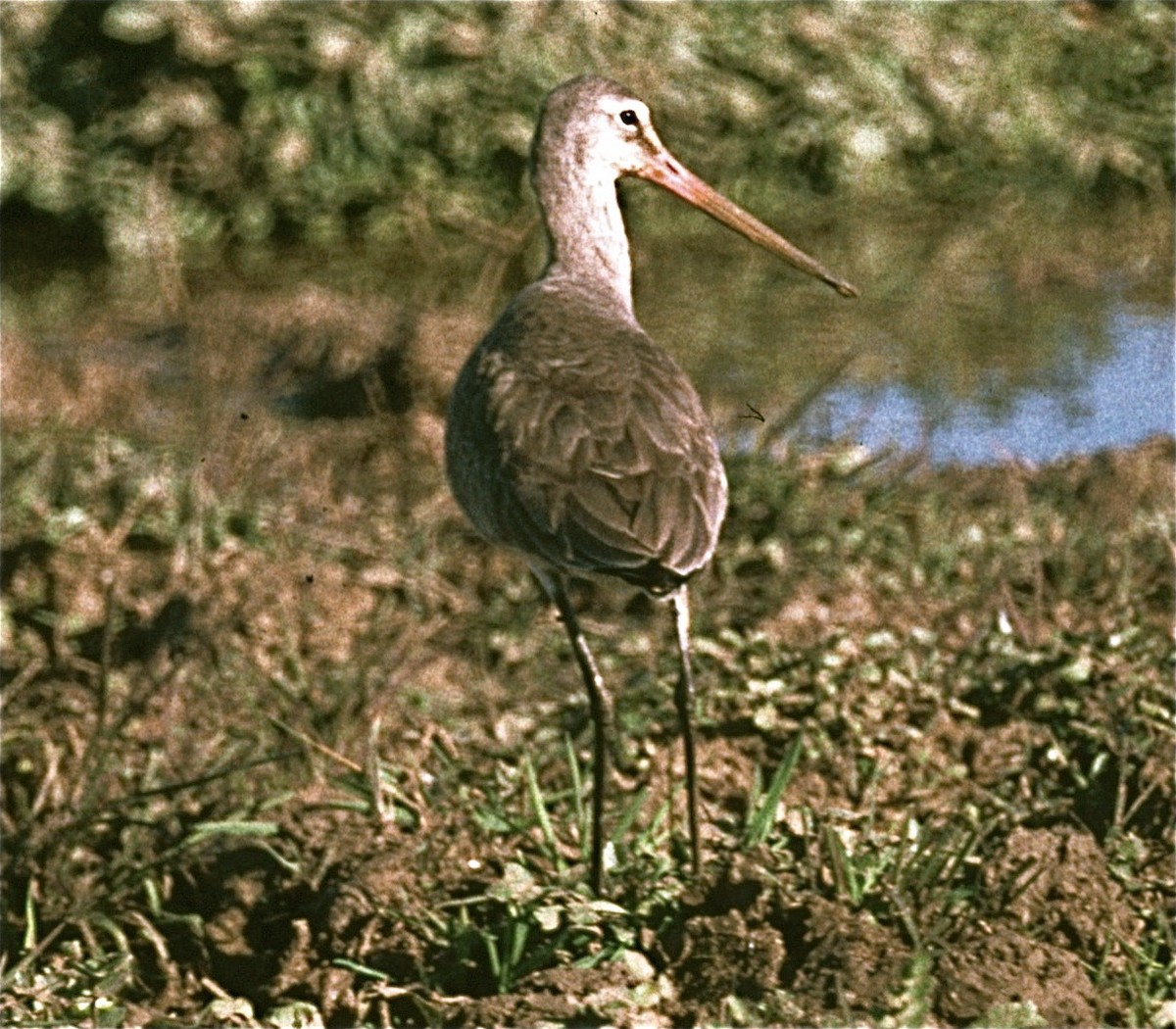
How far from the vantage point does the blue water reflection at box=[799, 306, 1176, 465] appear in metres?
8.76

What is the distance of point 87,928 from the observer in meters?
5.37

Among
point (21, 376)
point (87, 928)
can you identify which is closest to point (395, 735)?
point (87, 928)

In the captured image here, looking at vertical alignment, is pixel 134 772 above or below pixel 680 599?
below

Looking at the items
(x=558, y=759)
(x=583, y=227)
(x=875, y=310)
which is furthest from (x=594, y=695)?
(x=875, y=310)

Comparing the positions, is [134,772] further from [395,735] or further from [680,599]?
[680,599]

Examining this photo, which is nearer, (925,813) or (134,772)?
(925,813)

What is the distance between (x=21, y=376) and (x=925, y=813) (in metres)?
4.82

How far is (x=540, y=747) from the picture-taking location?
20.0 feet

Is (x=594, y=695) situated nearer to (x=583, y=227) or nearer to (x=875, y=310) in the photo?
(x=583, y=227)

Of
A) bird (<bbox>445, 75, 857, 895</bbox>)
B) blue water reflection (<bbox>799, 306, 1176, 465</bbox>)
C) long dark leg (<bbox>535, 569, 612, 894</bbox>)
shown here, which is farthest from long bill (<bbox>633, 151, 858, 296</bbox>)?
long dark leg (<bbox>535, 569, 612, 894</bbox>)

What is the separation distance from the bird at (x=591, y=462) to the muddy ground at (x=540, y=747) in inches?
9.4

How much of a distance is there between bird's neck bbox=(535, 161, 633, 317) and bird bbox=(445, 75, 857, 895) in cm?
10

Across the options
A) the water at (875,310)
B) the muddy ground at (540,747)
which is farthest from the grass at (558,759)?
the water at (875,310)

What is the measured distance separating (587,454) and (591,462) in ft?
0.09
